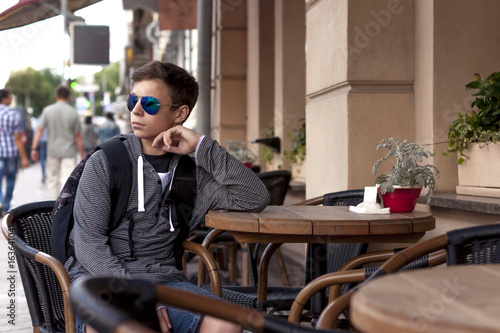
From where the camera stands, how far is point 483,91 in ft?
12.2

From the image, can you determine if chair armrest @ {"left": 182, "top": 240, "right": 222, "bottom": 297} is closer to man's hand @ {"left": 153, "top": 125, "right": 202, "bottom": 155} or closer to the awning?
man's hand @ {"left": 153, "top": 125, "right": 202, "bottom": 155}

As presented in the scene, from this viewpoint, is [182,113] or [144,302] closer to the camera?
[144,302]

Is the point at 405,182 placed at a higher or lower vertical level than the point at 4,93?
lower

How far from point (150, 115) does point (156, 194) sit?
340 mm

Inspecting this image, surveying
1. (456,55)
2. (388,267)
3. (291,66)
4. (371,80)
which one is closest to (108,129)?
(291,66)

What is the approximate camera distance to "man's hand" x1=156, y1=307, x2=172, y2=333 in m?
2.32

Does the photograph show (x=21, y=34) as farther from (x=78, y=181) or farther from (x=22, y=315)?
(x=78, y=181)

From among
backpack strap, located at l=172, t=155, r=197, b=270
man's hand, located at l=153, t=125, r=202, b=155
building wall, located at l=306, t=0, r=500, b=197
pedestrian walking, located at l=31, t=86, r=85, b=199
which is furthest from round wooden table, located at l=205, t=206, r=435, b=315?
pedestrian walking, located at l=31, t=86, r=85, b=199

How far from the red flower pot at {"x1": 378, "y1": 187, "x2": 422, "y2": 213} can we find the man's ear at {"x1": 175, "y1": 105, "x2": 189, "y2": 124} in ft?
3.20

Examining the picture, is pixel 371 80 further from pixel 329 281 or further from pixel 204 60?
pixel 204 60

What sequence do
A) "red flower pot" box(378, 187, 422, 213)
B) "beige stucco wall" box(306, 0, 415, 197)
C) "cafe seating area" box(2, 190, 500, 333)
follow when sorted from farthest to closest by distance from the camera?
"beige stucco wall" box(306, 0, 415, 197)
"red flower pot" box(378, 187, 422, 213)
"cafe seating area" box(2, 190, 500, 333)

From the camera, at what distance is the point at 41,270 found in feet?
8.64

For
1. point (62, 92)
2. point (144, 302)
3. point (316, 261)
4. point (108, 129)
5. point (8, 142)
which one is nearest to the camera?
point (144, 302)

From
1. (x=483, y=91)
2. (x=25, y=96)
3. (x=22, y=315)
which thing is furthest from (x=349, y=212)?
(x=25, y=96)
